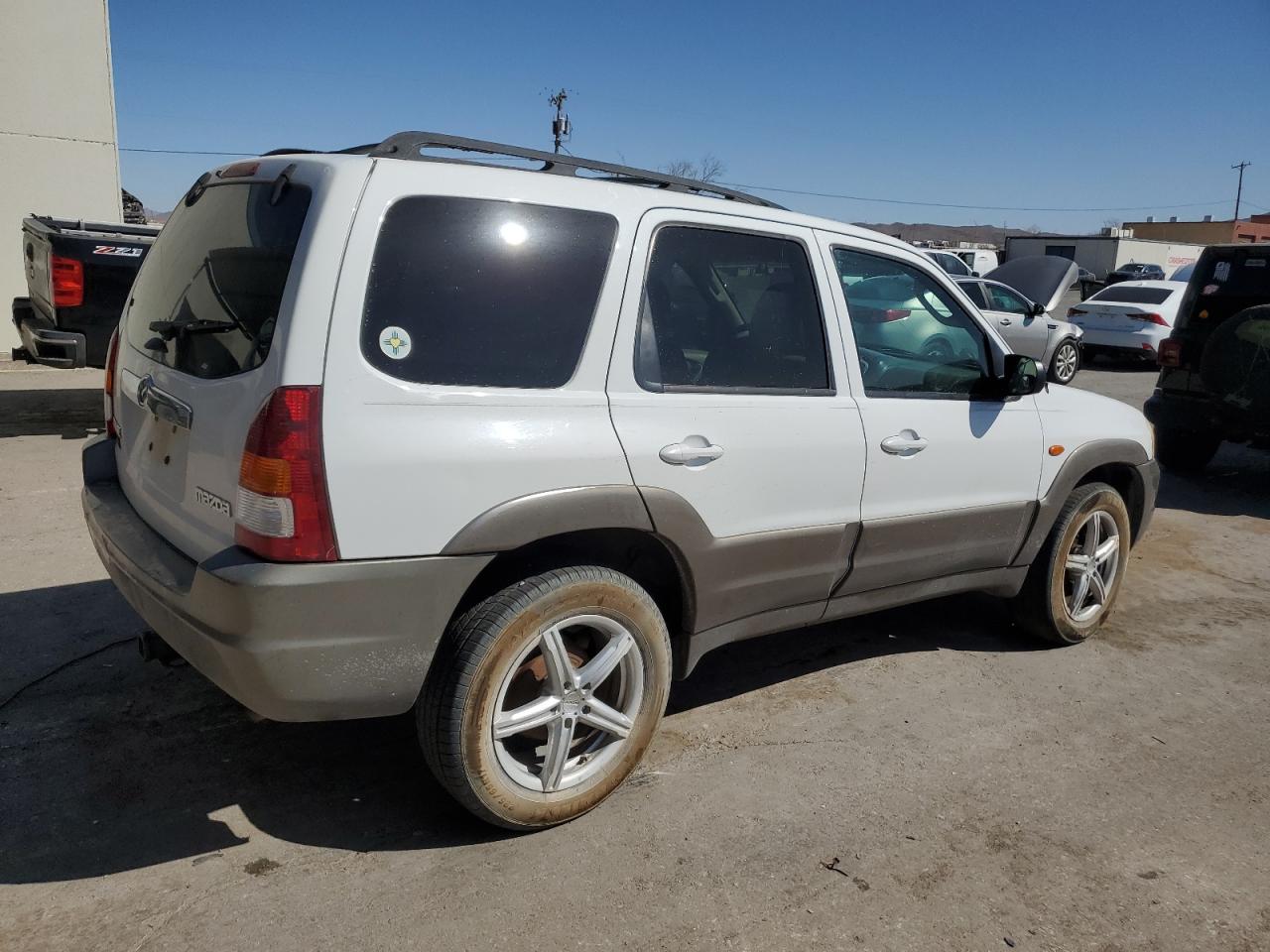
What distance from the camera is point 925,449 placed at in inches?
153

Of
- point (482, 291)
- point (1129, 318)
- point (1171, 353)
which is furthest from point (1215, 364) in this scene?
point (1129, 318)

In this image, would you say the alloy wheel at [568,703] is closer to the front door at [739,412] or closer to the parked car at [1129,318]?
the front door at [739,412]

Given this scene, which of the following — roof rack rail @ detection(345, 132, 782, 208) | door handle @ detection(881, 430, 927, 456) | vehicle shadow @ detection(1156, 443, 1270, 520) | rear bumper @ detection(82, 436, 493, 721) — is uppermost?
roof rack rail @ detection(345, 132, 782, 208)

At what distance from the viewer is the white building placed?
1951 inches

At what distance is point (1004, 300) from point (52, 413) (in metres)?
13.2

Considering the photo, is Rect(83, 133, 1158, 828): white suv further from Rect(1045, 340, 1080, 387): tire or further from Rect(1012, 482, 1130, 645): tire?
Rect(1045, 340, 1080, 387): tire

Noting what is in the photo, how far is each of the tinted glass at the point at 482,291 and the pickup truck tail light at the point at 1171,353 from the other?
6949 millimetres

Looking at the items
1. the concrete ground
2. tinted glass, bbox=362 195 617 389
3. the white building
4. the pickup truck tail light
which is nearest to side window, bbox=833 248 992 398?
tinted glass, bbox=362 195 617 389

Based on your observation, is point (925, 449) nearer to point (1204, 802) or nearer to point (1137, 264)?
point (1204, 802)

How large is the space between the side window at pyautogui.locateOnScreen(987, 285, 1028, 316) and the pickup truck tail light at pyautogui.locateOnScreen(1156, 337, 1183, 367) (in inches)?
297

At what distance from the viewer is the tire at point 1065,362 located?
1561 centimetres

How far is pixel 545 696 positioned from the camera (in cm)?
304

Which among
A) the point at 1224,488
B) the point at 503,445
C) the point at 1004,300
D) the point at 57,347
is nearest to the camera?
the point at 503,445

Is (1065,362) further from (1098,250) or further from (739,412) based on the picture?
(1098,250)
